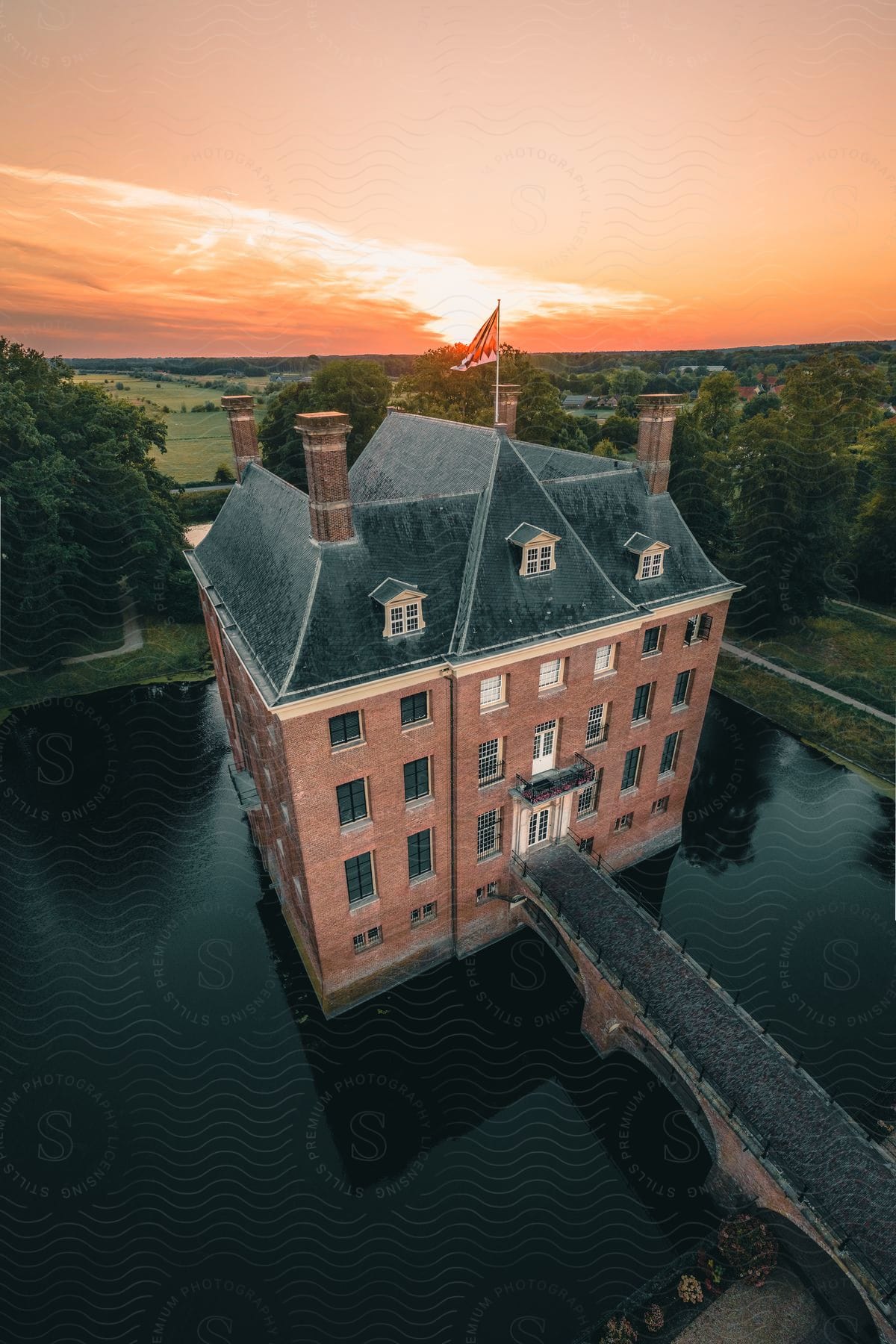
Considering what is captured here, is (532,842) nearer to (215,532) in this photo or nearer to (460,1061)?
(460,1061)

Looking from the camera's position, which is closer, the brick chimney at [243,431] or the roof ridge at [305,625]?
the roof ridge at [305,625]

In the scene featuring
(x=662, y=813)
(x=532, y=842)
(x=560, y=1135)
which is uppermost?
(x=532, y=842)

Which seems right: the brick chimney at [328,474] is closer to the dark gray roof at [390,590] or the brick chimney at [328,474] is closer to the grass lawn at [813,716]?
the dark gray roof at [390,590]

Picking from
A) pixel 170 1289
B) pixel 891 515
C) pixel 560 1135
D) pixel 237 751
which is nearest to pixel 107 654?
pixel 237 751

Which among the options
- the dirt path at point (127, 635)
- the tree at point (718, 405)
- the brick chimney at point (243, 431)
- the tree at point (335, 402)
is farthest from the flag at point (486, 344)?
the tree at point (718, 405)

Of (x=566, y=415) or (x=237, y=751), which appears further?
(x=566, y=415)

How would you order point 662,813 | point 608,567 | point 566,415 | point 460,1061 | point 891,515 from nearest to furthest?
point 460,1061, point 608,567, point 662,813, point 891,515, point 566,415

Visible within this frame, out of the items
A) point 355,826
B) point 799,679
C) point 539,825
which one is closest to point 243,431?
point 355,826
